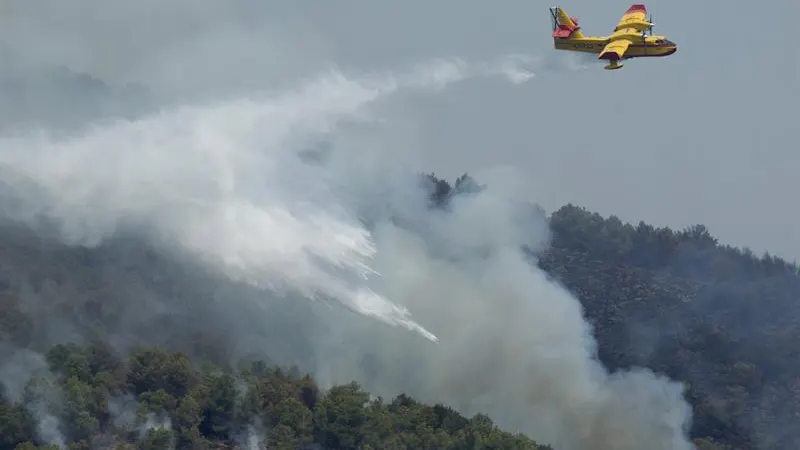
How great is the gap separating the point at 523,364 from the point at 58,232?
101 feet

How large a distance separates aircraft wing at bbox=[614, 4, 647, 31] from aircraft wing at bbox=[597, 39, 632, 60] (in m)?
1.64

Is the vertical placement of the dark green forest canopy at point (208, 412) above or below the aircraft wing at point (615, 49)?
below

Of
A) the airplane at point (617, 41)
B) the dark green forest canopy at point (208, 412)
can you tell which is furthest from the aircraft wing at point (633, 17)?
the dark green forest canopy at point (208, 412)

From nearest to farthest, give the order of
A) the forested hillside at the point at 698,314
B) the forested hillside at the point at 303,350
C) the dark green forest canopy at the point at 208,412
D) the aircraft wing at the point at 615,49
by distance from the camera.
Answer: the dark green forest canopy at the point at 208,412
the forested hillside at the point at 303,350
the aircraft wing at the point at 615,49
the forested hillside at the point at 698,314

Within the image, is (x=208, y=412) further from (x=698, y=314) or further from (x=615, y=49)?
(x=698, y=314)

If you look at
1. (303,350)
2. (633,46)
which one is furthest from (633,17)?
(303,350)

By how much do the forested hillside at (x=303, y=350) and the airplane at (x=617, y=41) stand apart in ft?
73.9

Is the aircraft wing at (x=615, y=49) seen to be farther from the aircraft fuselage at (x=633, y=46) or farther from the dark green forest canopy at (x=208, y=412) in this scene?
the dark green forest canopy at (x=208, y=412)

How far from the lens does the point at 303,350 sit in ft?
377

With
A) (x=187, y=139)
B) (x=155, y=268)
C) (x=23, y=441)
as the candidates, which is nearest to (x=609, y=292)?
(x=155, y=268)

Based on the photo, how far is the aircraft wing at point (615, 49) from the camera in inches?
3969

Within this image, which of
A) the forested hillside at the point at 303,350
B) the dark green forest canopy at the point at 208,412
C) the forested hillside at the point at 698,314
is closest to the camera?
the dark green forest canopy at the point at 208,412

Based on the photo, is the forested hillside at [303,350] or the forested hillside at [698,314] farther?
the forested hillside at [698,314]

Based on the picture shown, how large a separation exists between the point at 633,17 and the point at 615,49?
4.93m
